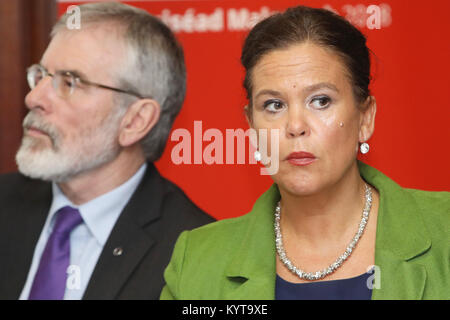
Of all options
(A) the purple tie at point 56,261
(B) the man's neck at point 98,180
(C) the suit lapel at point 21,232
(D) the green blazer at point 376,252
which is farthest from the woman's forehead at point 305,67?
(C) the suit lapel at point 21,232

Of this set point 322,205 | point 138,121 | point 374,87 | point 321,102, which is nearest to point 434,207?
point 322,205

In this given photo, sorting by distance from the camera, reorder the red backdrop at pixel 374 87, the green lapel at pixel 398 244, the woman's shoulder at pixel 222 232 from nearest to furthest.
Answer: the green lapel at pixel 398 244 → the woman's shoulder at pixel 222 232 → the red backdrop at pixel 374 87

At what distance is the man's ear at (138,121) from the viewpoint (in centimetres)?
216

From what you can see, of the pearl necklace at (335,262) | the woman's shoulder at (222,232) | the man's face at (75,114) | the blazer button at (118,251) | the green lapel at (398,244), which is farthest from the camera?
the man's face at (75,114)

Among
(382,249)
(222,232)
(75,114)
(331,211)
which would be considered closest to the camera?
(382,249)

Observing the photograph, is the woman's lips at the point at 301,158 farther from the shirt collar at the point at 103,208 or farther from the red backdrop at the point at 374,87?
the shirt collar at the point at 103,208

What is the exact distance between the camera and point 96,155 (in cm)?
214

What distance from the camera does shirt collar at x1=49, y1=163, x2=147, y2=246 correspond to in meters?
2.10

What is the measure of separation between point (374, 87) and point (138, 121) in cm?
76

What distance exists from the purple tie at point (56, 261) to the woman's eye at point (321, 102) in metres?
0.96

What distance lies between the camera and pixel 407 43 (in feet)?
6.22

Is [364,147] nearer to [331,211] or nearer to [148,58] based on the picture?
[331,211]

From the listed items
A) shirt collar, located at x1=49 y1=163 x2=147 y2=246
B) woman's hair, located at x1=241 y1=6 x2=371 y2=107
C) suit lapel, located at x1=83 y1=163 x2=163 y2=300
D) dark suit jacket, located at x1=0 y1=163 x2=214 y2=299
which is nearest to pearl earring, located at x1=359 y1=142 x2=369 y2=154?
woman's hair, located at x1=241 y1=6 x2=371 y2=107

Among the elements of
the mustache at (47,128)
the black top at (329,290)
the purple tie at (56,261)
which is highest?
the mustache at (47,128)
